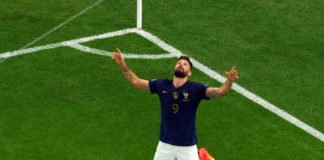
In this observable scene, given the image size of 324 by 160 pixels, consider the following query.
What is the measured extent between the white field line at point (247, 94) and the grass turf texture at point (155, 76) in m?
0.12

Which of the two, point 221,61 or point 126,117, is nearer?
point 126,117

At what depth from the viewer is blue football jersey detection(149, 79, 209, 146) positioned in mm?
10125

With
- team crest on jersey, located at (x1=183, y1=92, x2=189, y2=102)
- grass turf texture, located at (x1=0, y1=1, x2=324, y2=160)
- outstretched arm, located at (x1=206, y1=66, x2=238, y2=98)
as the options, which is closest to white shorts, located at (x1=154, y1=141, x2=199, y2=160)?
team crest on jersey, located at (x1=183, y1=92, x2=189, y2=102)

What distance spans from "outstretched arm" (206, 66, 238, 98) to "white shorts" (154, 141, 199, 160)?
0.76 metres

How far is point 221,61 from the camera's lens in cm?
1502

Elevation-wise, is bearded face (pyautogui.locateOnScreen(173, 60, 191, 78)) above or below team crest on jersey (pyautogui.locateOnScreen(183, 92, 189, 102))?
above

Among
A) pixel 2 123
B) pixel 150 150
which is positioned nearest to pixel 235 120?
pixel 150 150

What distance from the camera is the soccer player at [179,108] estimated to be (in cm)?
1010

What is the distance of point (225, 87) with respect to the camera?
9789 millimetres

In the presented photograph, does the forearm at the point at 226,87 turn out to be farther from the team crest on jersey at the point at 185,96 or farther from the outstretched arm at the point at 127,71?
the outstretched arm at the point at 127,71

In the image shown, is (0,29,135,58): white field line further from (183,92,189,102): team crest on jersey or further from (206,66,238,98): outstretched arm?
(206,66,238,98): outstretched arm

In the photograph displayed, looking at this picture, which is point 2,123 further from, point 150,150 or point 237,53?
point 237,53

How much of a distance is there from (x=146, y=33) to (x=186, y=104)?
6058mm

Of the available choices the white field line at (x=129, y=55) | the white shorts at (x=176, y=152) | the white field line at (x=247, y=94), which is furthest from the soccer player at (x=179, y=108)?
the white field line at (x=129, y=55)
